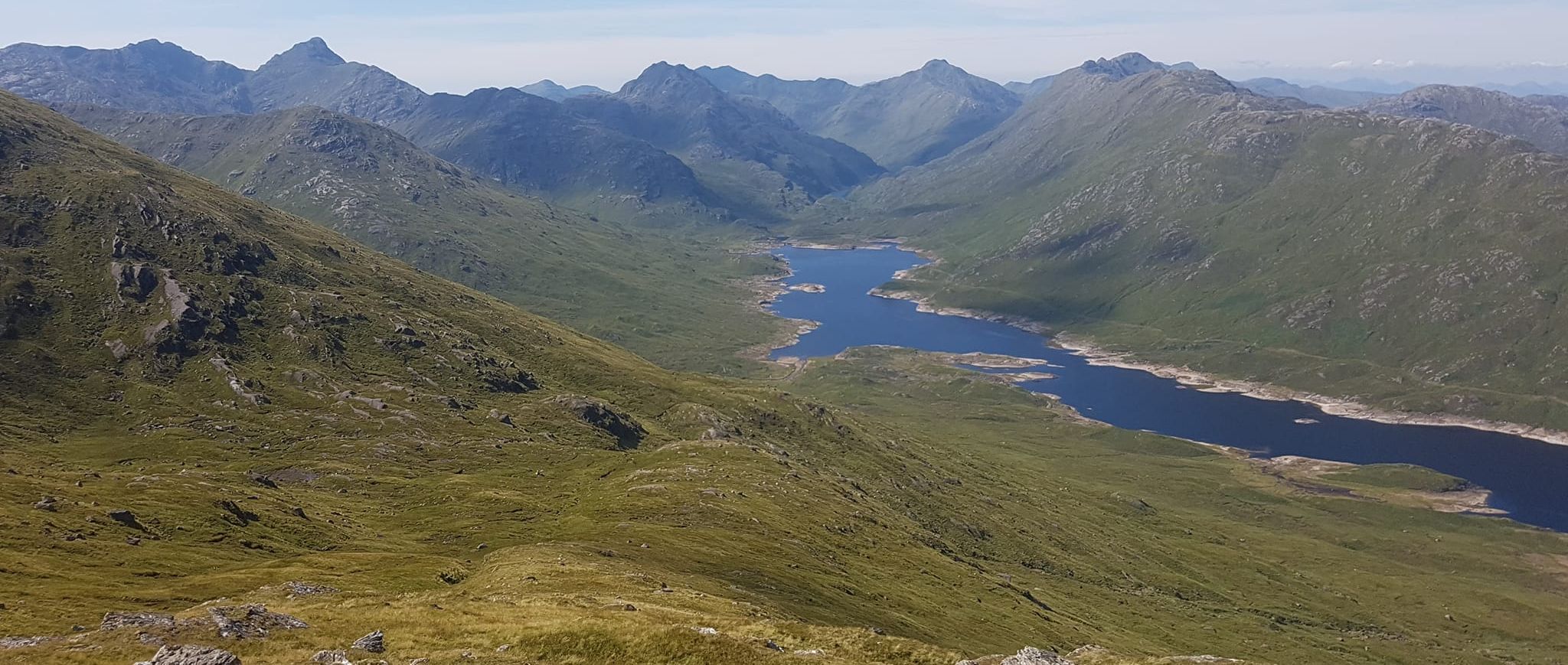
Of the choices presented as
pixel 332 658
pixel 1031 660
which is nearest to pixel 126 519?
pixel 332 658

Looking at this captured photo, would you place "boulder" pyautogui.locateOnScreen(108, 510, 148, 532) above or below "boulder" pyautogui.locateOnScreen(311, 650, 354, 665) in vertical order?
below

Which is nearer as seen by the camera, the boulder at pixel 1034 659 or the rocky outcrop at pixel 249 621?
the rocky outcrop at pixel 249 621

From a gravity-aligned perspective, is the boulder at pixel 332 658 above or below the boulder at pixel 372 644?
above

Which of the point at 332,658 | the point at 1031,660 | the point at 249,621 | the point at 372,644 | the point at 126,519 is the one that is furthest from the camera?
the point at 126,519

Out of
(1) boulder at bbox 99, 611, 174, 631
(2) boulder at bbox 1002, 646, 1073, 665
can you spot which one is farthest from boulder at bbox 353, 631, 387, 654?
(2) boulder at bbox 1002, 646, 1073, 665

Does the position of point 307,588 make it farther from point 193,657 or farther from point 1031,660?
point 1031,660

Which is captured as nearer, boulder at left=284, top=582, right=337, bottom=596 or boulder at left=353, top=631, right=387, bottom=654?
boulder at left=353, top=631, right=387, bottom=654

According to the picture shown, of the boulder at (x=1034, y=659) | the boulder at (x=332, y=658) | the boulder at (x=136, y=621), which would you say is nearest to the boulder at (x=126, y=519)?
the boulder at (x=136, y=621)

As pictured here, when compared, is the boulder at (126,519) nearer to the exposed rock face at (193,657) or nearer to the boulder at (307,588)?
the boulder at (307,588)

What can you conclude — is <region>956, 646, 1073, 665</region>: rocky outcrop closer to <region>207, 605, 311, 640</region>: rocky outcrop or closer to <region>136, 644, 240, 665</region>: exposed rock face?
<region>207, 605, 311, 640</region>: rocky outcrop

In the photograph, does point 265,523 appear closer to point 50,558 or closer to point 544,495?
point 50,558
